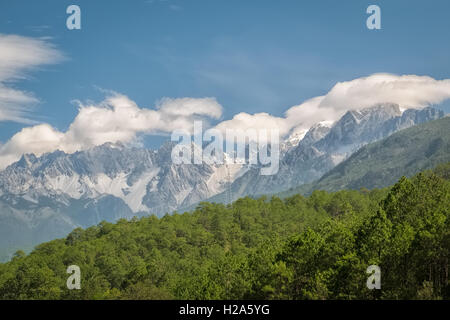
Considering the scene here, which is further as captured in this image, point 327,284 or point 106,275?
point 106,275

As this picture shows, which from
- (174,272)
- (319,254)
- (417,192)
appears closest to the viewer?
(319,254)

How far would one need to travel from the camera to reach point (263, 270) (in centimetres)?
10738

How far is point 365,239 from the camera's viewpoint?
96375 millimetres

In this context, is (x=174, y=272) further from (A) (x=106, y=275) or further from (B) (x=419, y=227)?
(B) (x=419, y=227)

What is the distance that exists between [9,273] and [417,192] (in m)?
152
